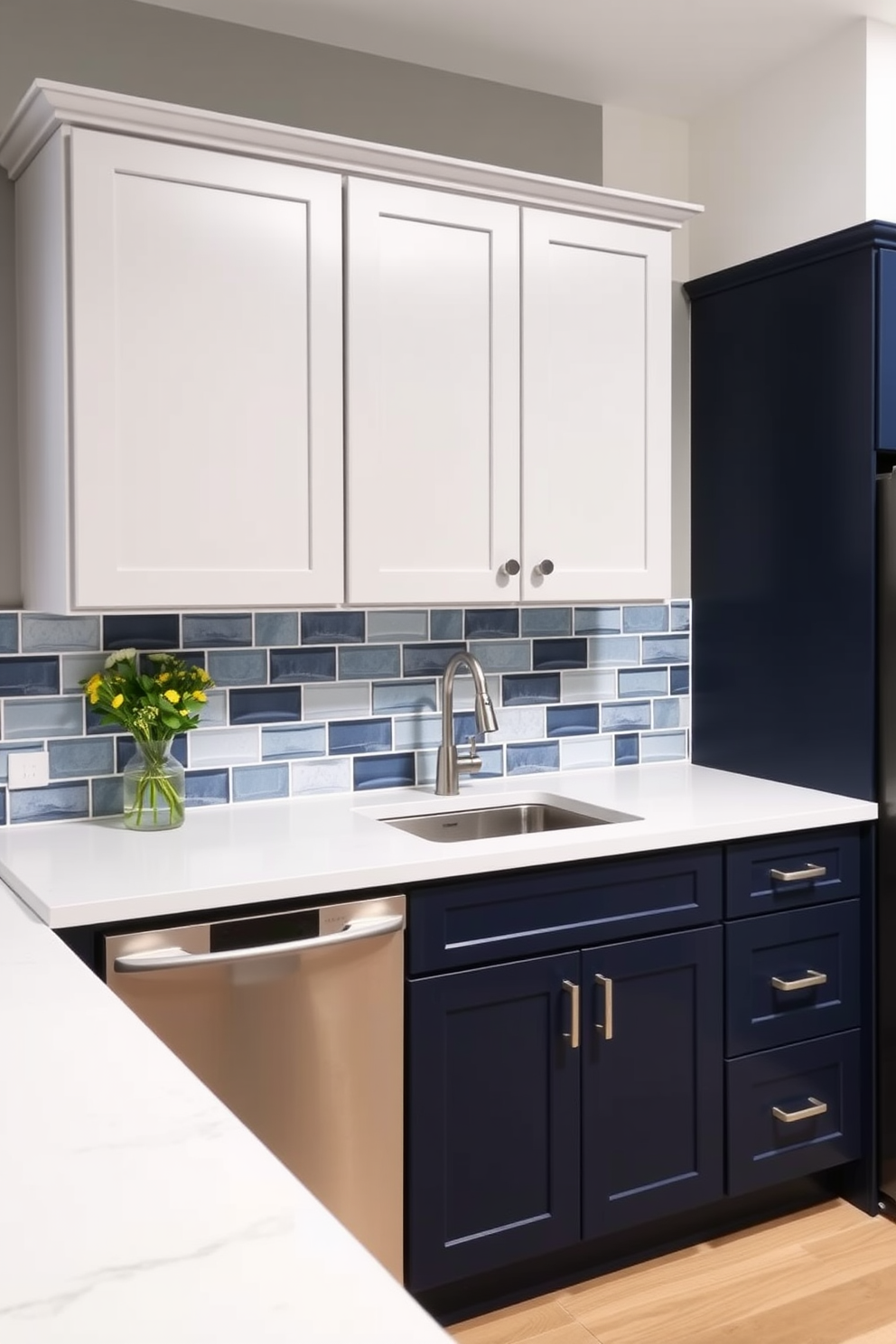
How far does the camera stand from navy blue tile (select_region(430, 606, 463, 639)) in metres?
2.92

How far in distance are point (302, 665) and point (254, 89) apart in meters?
1.23

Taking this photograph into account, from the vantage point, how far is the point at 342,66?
276 centimetres

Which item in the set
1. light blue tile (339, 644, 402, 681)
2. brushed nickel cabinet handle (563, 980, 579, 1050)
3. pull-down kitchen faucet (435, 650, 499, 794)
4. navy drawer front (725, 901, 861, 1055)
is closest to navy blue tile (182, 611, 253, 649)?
light blue tile (339, 644, 402, 681)

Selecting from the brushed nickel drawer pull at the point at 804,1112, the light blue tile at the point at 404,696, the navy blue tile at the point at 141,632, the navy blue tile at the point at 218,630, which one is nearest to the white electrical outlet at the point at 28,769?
the navy blue tile at the point at 141,632

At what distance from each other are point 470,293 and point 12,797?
4.46 feet

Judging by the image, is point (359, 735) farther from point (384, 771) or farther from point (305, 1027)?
point (305, 1027)

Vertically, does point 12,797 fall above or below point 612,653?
below

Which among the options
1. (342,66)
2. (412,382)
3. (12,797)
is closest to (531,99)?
(342,66)

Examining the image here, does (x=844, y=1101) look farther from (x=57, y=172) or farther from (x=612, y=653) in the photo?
(x=57, y=172)

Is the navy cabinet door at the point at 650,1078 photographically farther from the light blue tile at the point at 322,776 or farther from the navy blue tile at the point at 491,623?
the navy blue tile at the point at 491,623

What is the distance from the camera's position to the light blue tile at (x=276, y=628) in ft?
8.86

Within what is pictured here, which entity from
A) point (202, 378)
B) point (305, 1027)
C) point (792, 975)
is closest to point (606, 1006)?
point (792, 975)

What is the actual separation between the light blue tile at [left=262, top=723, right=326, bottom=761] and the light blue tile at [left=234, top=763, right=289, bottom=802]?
28mm

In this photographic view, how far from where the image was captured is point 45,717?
8.16 feet
